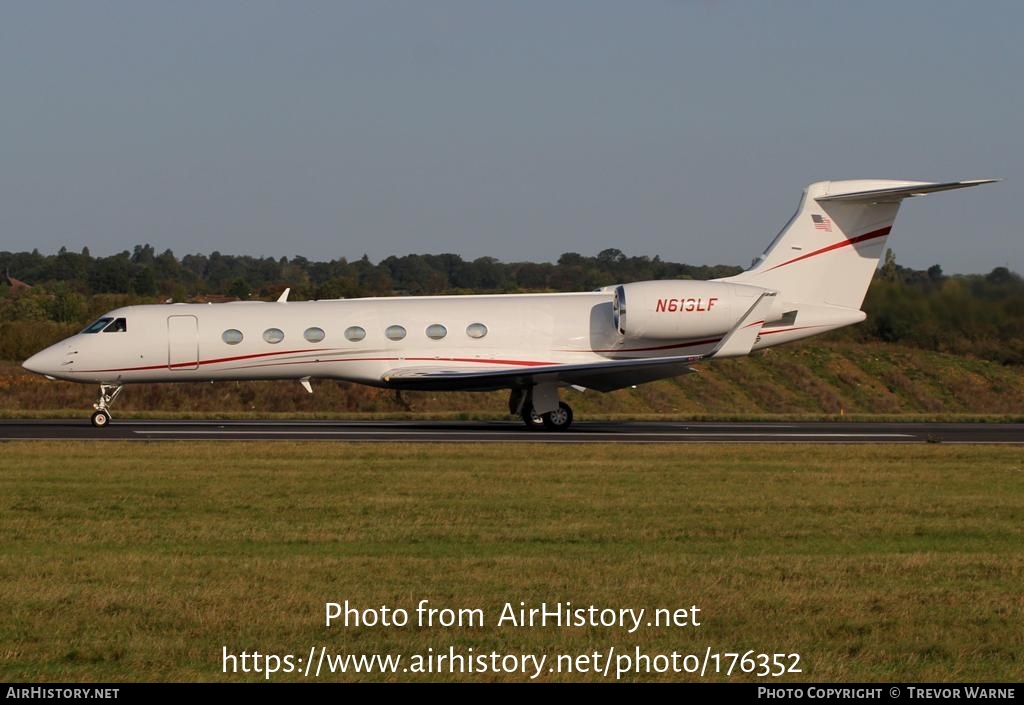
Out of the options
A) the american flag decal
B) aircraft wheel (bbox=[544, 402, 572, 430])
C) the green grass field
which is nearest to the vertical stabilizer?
the american flag decal

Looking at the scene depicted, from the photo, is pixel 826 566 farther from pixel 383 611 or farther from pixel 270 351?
pixel 270 351

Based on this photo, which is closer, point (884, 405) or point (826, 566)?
point (826, 566)

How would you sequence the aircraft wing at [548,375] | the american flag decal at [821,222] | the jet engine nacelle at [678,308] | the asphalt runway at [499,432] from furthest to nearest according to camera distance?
the american flag decal at [821,222] → the jet engine nacelle at [678,308] → the aircraft wing at [548,375] → the asphalt runway at [499,432]

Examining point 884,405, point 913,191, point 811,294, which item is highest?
point 913,191

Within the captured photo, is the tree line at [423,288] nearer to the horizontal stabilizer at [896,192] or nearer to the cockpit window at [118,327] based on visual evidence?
the horizontal stabilizer at [896,192]

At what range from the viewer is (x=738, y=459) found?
20.6 metres

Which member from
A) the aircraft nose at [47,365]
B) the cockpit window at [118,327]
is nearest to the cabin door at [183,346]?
the cockpit window at [118,327]

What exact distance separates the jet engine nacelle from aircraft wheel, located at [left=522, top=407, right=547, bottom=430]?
8.10 ft

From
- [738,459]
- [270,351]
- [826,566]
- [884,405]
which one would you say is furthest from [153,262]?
[826,566]

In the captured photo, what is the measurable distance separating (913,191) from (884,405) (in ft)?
64.2

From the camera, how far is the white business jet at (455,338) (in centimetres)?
2695

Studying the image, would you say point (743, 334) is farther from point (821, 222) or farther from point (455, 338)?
point (455, 338)

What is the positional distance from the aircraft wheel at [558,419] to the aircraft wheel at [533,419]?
8 centimetres

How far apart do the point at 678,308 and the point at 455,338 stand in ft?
15.2
